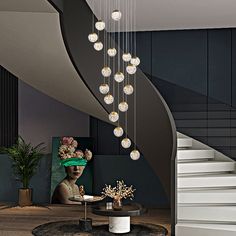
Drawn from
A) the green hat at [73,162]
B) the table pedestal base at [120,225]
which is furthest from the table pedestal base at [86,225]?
the green hat at [73,162]

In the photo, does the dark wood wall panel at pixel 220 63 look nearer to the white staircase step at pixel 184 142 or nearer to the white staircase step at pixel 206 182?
the white staircase step at pixel 184 142

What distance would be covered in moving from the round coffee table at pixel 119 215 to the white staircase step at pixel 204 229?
2.01ft

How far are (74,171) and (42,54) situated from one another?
12.3 ft

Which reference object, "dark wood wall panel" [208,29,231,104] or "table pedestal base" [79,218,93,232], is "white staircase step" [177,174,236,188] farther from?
"dark wood wall panel" [208,29,231,104]

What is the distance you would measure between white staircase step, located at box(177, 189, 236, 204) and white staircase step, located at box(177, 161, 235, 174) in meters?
0.61

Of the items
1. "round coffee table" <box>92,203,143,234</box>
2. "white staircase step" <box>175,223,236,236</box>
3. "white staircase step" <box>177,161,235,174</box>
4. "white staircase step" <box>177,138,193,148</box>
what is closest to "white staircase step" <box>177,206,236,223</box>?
"white staircase step" <box>175,223,236,236</box>

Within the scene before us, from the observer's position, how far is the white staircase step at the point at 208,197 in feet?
24.7

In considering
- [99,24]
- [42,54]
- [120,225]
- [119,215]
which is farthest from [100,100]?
[99,24]

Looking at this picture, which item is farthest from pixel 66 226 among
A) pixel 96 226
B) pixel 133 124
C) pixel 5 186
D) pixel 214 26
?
pixel 214 26

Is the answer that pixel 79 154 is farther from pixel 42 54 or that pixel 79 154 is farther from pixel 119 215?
pixel 42 54

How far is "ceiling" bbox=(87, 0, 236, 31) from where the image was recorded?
7742 millimetres

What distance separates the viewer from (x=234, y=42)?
9773mm

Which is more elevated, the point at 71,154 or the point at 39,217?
the point at 71,154

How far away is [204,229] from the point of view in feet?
23.0
